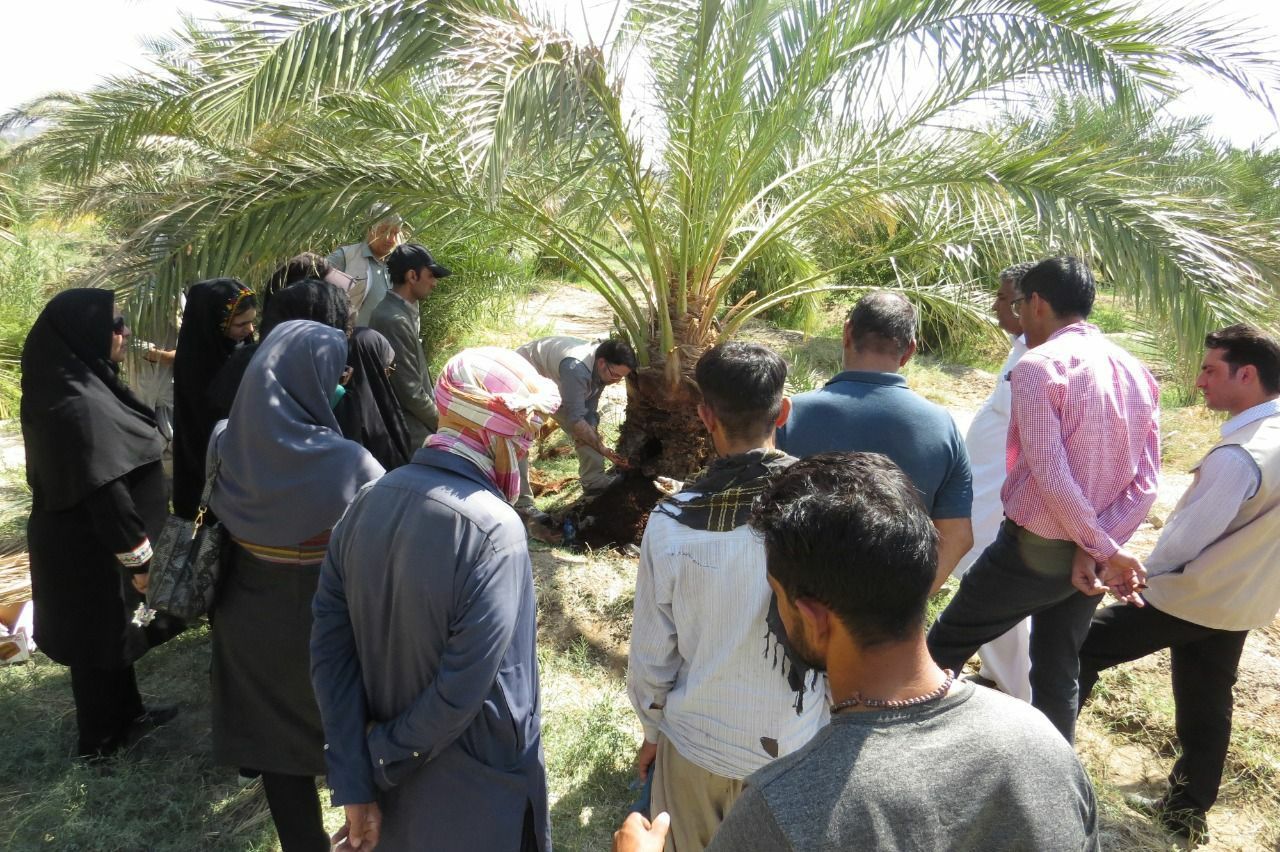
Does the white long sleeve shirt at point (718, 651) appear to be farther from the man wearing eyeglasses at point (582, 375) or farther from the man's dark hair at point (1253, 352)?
the man wearing eyeglasses at point (582, 375)

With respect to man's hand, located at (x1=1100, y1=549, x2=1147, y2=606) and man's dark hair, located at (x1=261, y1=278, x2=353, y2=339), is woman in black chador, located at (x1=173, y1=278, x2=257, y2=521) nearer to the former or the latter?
man's dark hair, located at (x1=261, y1=278, x2=353, y2=339)

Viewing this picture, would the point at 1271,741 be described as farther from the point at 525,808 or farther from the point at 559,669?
the point at 525,808

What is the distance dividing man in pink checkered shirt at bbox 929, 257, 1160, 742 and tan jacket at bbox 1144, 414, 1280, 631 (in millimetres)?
422

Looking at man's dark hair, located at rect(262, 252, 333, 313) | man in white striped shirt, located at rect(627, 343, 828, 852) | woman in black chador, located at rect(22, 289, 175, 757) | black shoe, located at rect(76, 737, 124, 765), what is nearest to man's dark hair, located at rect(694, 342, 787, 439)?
man in white striped shirt, located at rect(627, 343, 828, 852)

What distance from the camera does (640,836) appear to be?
1.33m

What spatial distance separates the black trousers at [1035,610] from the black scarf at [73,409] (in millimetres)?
2780

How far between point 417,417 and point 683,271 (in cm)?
160

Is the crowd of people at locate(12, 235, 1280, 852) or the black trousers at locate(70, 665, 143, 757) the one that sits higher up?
the crowd of people at locate(12, 235, 1280, 852)

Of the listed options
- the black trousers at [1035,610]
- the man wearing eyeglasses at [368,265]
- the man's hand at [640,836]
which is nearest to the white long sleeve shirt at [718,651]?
the man's hand at [640,836]

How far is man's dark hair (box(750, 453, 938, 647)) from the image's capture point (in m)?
1.15

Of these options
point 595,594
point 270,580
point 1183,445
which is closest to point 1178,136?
point 1183,445

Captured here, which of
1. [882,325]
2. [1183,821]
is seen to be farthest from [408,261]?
[1183,821]

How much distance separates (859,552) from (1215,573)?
2.40m

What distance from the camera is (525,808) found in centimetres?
198
